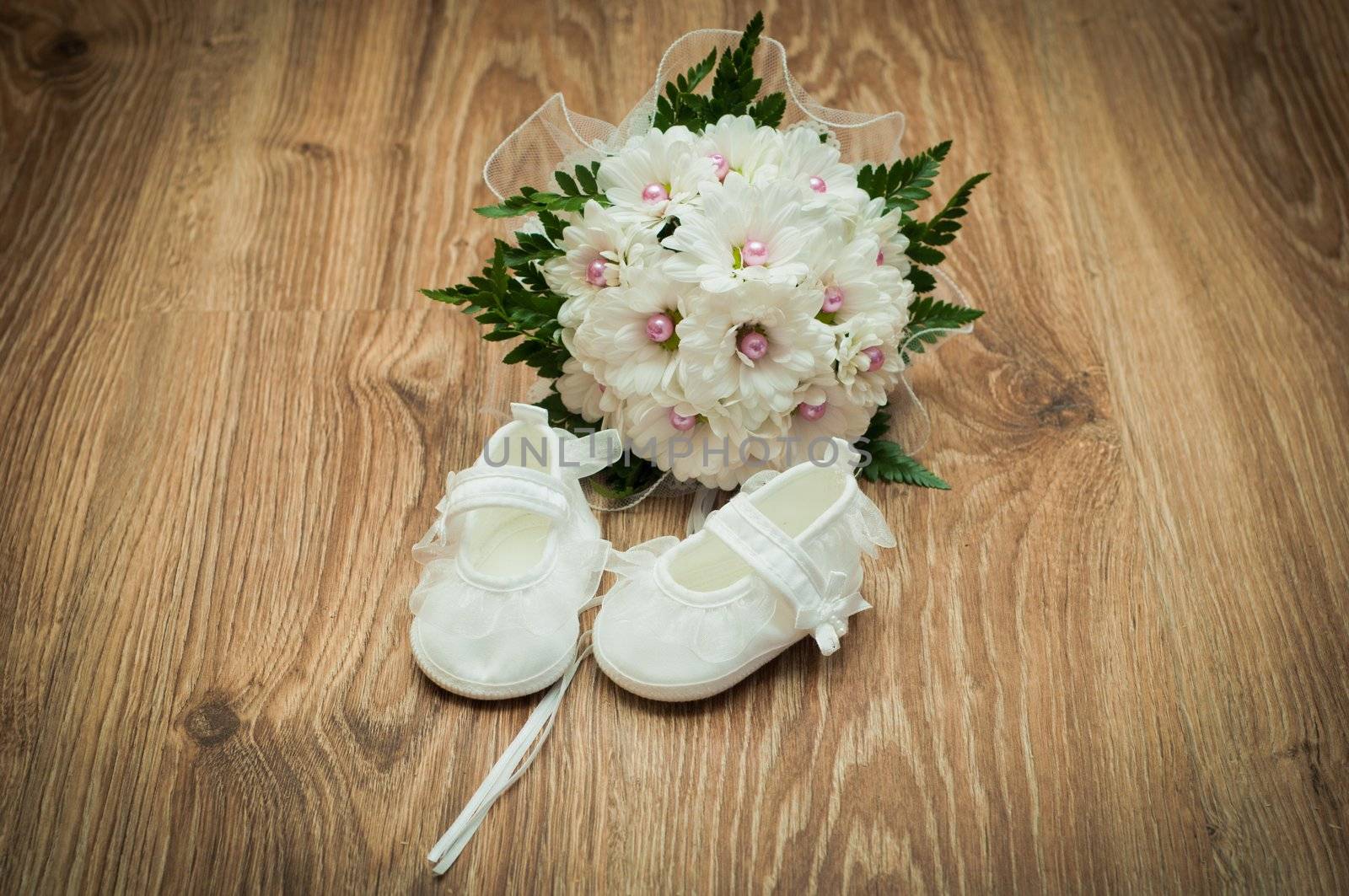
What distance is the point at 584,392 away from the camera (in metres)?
1.03

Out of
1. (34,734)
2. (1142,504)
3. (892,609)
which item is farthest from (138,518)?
(1142,504)

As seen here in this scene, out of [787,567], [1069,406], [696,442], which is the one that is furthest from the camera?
[1069,406]

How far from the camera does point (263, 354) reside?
1.25m

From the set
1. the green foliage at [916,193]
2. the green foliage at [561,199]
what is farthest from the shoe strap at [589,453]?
the green foliage at [916,193]

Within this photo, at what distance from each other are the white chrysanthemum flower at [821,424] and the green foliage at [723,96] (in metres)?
0.28

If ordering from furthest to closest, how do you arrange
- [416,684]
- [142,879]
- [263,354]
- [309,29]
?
[309,29] < [263,354] < [416,684] < [142,879]

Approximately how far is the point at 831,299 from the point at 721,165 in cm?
15

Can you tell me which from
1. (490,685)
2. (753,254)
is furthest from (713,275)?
(490,685)

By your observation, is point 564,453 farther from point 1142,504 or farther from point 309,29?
point 309,29

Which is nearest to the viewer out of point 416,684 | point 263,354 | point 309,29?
point 416,684

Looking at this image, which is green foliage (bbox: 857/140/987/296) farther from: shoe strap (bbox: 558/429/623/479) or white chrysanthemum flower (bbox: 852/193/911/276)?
shoe strap (bbox: 558/429/623/479)

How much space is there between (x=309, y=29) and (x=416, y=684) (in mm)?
1079

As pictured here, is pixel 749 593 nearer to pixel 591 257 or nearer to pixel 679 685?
pixel 679 685

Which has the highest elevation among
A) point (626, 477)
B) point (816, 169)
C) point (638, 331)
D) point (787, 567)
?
point (816, 169)
